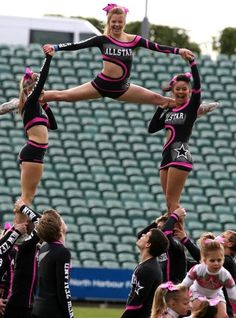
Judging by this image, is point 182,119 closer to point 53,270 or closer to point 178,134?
point 178,134

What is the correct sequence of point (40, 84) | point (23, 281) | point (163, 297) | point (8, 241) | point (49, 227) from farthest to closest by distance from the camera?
1. point (40, 84)
2. point (23, 281)
3. point (8, 241)
4. point (49, 227)
5. point (163, 297)

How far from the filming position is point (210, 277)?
859 cm

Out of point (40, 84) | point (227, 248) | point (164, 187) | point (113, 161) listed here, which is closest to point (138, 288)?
point (227, 248)

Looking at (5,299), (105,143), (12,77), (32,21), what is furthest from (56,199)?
(5,299)

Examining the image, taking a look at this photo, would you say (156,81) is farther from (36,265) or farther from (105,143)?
(36,265)

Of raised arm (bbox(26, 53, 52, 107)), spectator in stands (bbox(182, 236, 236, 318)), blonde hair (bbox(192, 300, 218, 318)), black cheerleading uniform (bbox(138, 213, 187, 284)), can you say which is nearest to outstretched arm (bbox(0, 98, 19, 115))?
raised arm (bbox(26, 53, 52, 107))

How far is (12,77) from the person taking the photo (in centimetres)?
2242

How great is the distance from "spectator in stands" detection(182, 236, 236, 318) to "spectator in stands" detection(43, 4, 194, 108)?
4.54 ft

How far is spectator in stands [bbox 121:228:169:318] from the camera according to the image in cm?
812

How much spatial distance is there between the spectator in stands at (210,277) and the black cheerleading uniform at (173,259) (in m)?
0.26

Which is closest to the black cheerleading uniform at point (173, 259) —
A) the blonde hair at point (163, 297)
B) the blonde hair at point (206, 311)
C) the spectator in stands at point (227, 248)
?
the spectator in stands at point (227, 248)

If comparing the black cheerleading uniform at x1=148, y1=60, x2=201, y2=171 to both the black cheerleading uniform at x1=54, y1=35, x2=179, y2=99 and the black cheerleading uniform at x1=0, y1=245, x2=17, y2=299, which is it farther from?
the black cheerleading uniform at x1=0, y1=245, x2=17, y2=299

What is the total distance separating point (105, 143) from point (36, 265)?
1296 centimetres

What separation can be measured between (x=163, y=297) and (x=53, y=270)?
0.97 metres
